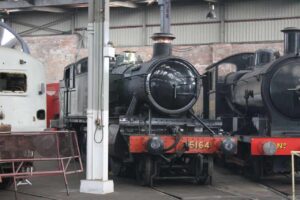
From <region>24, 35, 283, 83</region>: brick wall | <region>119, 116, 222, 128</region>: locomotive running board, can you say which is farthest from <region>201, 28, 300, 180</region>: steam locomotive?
<region>24, 35, 283, 83</region>: brick wall

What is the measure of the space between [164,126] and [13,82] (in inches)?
124

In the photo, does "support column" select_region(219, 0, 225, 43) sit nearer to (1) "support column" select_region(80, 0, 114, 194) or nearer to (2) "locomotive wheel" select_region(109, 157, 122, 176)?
(2) "locomotive wheel" select_region(109, 157, 122, 176)

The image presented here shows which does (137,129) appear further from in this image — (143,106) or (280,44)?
(280,44)

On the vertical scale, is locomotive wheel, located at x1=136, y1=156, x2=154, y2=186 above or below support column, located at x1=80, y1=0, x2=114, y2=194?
below

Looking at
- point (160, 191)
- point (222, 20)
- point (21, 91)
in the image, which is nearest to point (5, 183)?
point (21, 91)

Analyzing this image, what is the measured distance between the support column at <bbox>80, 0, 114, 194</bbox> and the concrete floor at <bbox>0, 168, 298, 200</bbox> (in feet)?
1.11

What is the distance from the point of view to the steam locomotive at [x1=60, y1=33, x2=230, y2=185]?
10484 mm

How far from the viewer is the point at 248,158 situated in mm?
11945

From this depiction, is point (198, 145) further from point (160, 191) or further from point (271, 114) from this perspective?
point (271, 114)

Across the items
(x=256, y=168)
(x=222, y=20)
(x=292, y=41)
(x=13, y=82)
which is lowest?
(x=256, y=168)

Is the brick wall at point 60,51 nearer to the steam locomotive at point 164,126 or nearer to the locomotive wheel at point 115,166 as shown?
the locomotive wheel at point 115,166

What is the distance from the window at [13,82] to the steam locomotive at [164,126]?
2.16 meters

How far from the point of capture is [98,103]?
995 cm

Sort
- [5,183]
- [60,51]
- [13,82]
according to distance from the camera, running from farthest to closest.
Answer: [60,51] < [5,183] < [13,82]
